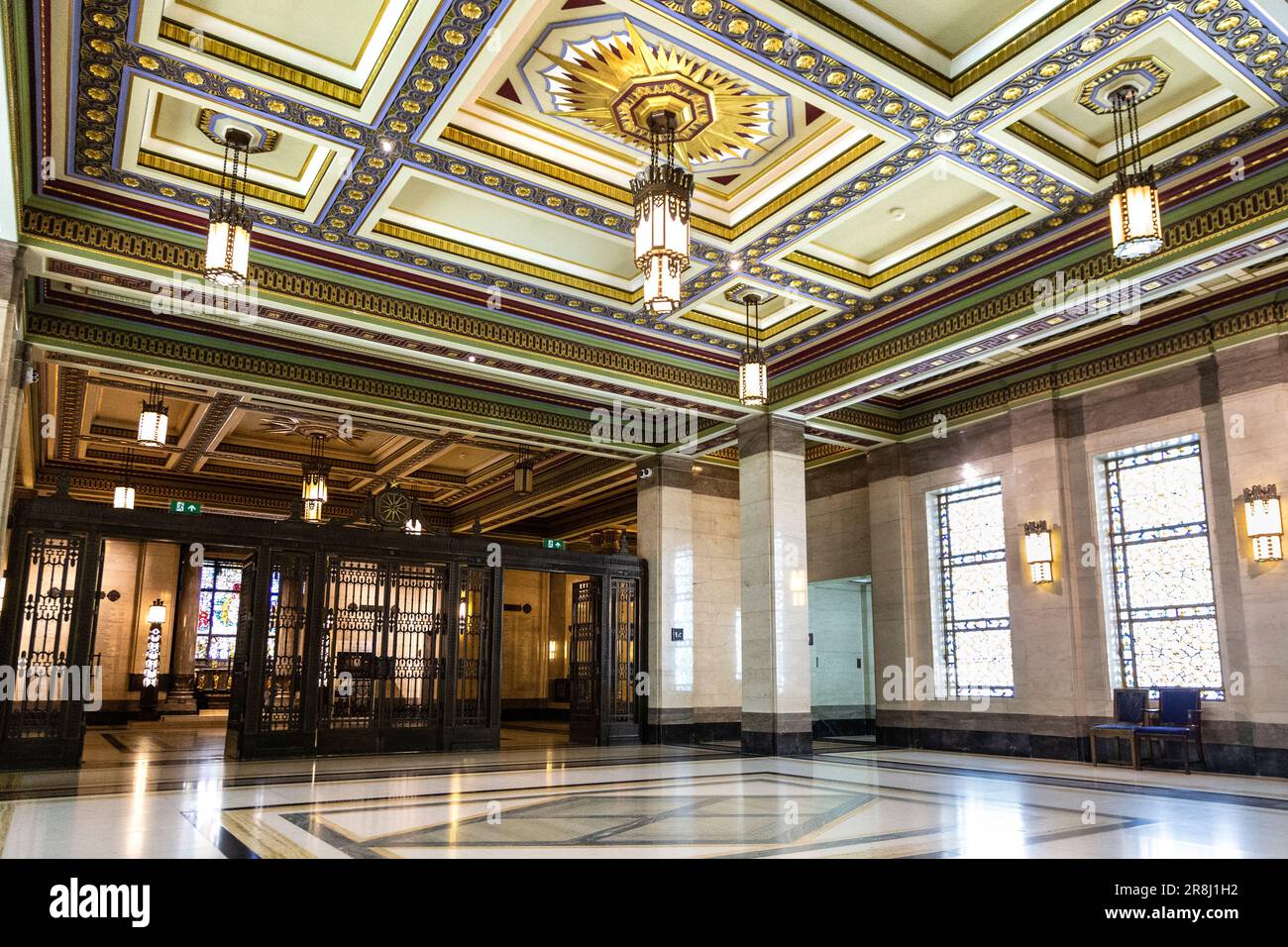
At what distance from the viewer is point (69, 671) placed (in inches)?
380

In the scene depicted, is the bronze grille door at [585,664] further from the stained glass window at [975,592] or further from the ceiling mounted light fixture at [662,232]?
the ceiling mounted light fixture at [662,232]

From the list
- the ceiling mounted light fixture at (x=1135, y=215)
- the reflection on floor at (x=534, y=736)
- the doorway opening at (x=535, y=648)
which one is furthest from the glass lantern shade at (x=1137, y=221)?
the doorway opening at (x=535, y=648)

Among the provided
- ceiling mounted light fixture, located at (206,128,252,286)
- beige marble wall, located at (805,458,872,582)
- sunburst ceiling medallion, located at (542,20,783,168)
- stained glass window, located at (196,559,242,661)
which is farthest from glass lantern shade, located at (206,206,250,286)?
stained glass window, located at (196,559,242,661)

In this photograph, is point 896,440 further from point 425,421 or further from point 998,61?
point 998,61

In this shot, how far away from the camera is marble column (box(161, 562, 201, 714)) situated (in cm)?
1970

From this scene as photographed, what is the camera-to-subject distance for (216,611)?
21.1 m

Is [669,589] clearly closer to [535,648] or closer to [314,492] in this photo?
[314,492]

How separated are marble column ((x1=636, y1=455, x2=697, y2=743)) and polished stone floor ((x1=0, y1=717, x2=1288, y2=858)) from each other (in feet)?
9.60

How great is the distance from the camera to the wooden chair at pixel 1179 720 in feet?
29.7

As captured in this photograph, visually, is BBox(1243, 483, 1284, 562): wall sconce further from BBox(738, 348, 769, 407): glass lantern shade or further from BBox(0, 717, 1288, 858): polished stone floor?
BBox(738, 348, 769, 407): glass lantern shade

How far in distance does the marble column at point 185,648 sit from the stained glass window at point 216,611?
260 mm

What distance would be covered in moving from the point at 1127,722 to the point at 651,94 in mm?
8098
